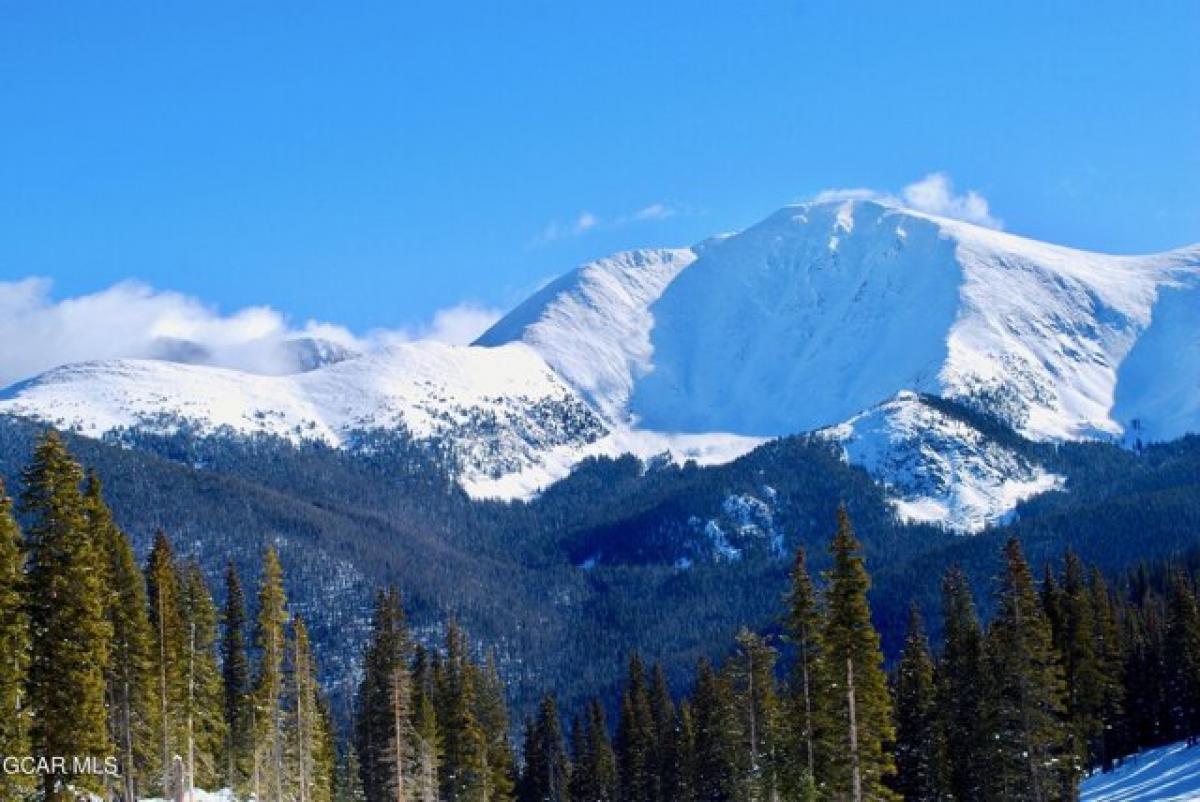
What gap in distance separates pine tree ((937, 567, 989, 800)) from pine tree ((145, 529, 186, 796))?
3888cm

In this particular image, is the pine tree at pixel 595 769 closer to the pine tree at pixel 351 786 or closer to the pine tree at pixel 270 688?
the pine tree at pixel 351 786

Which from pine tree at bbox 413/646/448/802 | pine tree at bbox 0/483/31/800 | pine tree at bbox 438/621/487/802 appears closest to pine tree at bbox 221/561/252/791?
pine tree at bbox 413/646/448/802

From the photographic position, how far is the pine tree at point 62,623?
154ft

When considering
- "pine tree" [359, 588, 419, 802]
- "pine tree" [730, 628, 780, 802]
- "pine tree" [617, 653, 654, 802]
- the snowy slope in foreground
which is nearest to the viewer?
"pine tree" [359, 588, 419, 802]

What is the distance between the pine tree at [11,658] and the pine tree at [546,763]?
79.3m

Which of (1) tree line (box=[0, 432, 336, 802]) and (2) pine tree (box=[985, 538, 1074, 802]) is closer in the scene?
(1) tree line (box=[0, 432, 336, 802])

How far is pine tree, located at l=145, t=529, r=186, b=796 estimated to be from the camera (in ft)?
218

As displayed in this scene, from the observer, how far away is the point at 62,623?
157 ft

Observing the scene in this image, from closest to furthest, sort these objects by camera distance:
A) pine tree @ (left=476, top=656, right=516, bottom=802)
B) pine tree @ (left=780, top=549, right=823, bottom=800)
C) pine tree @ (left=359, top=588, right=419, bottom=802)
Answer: pine tree @ (left=780, top=549, right=823, bottom=800) < pine tree @ (left=359, top=588, right=419, bottom=802) < pine tree @ (left=476, top=656, right=516, bottom=802)

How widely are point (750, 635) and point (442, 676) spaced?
3136cm

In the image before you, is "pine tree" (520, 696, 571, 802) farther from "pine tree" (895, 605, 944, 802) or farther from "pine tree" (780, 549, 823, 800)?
"pine tree" (780, 549, 823, 800)

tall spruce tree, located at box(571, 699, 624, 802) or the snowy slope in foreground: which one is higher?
tall spruce tree, located at box(571, 699, 624, 802)

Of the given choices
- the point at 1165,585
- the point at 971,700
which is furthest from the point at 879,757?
the point at 1165,585

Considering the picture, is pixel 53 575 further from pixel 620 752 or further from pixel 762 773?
pixel 620 752
